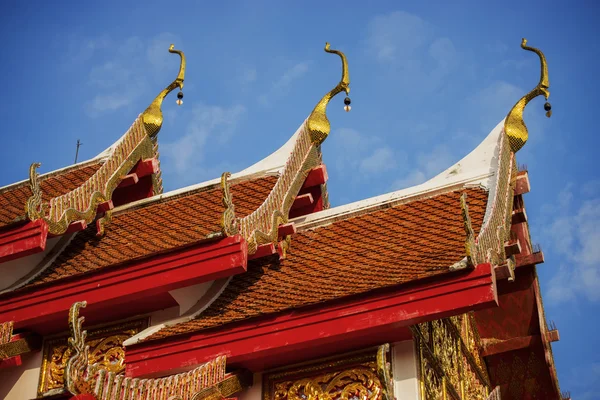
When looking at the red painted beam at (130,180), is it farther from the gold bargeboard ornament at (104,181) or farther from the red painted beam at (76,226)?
the red painted beam at (76,226)

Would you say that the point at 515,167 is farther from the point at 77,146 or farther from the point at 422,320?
the point at 77,146

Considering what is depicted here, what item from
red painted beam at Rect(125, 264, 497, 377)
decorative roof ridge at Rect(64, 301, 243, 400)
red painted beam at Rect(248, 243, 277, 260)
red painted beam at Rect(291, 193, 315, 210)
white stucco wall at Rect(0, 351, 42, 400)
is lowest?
decorative roof ridge at Rect(64, 301, 243, 400)

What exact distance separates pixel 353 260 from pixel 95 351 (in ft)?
8.51

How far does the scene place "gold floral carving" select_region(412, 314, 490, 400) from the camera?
10.1 meters

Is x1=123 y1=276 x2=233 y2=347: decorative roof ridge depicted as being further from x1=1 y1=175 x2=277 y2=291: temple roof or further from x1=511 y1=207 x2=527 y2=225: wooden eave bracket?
x1=511 y1=207 x2=527 y2=225: wooden eave bracket

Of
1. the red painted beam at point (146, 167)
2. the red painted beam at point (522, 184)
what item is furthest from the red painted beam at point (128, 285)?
the red painted beam at point (522, 184)

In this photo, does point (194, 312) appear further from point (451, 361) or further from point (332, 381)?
point (451, 361)

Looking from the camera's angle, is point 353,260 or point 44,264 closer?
point 353,260

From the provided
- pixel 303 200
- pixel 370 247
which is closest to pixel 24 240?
pixel 303 200

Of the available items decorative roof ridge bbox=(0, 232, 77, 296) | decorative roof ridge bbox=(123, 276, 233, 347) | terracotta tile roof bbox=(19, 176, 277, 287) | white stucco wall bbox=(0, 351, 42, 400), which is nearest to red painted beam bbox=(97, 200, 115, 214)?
terracotta tile roof bbox=(19, 176, 277, 287)

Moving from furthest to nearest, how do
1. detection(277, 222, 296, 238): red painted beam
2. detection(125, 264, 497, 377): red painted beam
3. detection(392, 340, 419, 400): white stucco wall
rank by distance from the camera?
detection(277, 222, 296, 238): red painted beam → detection(392, 340, 419, 400): white stucco wall → detection(125, 264, 497, 377): red painted beam

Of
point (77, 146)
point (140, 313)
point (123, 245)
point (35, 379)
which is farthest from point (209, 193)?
point (77, 146)

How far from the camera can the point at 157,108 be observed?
14.2 m

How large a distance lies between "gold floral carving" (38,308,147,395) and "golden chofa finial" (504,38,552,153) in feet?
13.4
